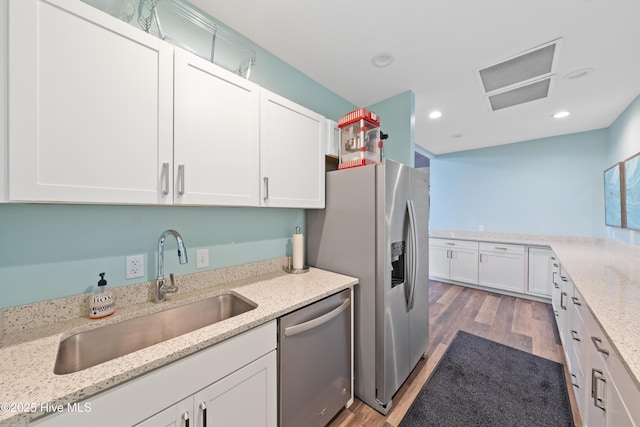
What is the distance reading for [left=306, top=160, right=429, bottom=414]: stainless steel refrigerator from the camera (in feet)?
5.06

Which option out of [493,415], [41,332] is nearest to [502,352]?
[493,415]

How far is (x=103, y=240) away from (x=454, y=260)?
4.59 m

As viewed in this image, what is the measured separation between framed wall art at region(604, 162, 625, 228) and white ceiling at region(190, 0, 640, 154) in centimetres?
77

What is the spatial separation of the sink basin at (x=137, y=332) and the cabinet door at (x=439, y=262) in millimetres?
3937

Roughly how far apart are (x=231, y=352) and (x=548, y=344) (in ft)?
10.2

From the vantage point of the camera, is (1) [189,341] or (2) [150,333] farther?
(2) [150,333]

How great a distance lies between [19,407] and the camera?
57 centimetres

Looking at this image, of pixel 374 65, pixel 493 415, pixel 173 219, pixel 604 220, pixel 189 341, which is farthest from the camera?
pixel 604 220

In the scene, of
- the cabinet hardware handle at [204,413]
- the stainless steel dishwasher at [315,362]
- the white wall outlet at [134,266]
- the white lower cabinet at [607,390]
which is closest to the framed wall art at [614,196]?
the white lower cabinet at [607,390]

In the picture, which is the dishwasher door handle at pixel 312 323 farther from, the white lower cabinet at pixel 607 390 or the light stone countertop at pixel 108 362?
the white lower cabinet at pixel 607 390

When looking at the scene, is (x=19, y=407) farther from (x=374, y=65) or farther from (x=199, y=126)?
(x=374, y=65)

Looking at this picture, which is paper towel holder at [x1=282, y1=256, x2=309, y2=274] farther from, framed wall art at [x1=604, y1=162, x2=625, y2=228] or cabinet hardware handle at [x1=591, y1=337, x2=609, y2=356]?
framed wall art at [x1=604, y1=162, x2=625, y2=228]

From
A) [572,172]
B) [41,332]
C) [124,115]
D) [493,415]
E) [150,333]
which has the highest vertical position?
[572,172]

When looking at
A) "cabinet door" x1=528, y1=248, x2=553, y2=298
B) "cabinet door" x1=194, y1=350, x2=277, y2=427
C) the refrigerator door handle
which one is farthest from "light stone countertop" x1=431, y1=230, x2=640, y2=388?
"cabinet door" x1=194, y1=350, x2=277, y2=427
